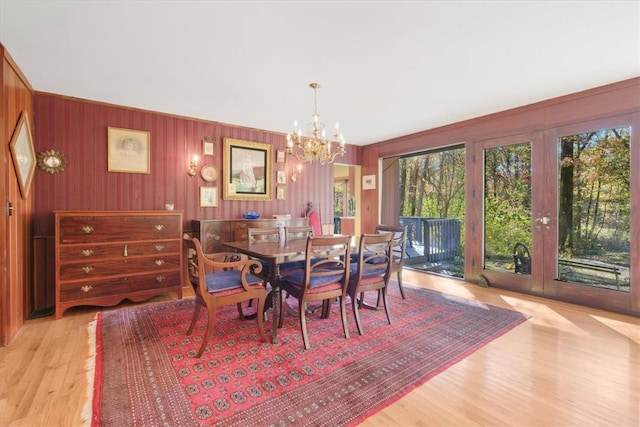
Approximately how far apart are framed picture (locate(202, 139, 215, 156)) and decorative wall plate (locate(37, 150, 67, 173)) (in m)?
1.64

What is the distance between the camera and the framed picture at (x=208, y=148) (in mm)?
4504

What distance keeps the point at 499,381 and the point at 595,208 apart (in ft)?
9.06

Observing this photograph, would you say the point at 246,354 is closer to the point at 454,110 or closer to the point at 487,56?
the point at 487,56

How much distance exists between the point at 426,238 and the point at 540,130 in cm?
286

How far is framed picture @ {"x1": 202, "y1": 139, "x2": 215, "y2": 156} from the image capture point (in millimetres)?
4504

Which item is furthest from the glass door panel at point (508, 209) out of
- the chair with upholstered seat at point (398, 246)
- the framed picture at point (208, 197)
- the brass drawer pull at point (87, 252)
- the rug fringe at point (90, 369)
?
the brass drawer pull at point (87, 252)

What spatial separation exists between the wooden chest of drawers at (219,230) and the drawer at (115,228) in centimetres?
47

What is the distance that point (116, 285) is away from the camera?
338 centimetres

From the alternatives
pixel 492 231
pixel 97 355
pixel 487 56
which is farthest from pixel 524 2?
pixel 97 355

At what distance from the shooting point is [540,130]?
12.5 feet

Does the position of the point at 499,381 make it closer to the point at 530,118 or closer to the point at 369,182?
the point at 530,118

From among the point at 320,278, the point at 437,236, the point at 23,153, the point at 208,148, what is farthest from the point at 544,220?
the point at 23,153

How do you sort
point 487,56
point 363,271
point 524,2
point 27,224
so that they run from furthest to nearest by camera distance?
point 27,224 → point 363,271 → point 487,56 → point 524,2

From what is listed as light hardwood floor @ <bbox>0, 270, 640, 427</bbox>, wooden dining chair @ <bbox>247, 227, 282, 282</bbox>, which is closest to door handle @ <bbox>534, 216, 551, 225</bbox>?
light hardwood floor @ <bbox>0, 270, 640, 427</bbox>
